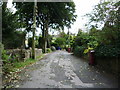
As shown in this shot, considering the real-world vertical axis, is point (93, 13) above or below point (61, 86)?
above

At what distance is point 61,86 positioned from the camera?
3318 millimetres

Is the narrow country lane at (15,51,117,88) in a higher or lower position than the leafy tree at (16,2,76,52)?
lower

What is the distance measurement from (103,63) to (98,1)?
144 inches

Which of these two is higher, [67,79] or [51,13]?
[51,13]

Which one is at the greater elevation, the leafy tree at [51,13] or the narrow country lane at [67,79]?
the leafy tree at [51,13]

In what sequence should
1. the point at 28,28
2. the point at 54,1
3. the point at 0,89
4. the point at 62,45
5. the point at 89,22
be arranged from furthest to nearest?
1. the point at 62,45
2. the point at 28,28
3. the point at 54,1
4. the point at 89,22
5. the point at 0,89

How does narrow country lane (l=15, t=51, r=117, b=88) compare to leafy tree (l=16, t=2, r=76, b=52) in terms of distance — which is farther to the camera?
leafy tree (l=16, t=2, r=76, b=52)

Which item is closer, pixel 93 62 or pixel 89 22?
pixel 89 22

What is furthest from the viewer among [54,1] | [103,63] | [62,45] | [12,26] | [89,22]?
[62,45]

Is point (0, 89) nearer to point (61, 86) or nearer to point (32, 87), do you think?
point (32, 87)

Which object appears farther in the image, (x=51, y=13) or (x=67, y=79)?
(x=51, y=13)

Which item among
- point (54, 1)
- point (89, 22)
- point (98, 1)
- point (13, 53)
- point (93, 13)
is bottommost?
point (13, 53)

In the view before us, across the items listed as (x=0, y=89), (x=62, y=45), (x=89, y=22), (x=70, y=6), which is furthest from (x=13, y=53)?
(x=62, y=45)

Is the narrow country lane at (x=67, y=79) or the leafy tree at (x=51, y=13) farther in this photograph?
the leafy tree at (x=51, y=13)
